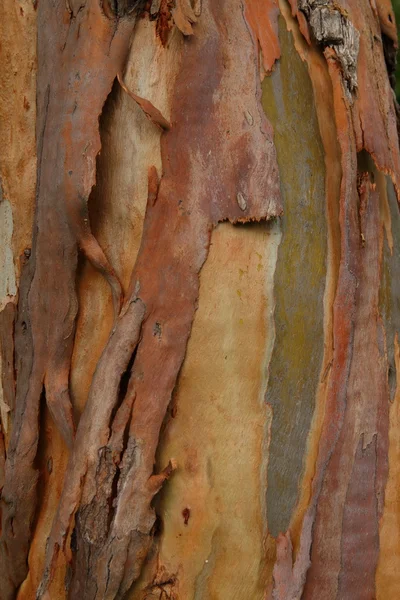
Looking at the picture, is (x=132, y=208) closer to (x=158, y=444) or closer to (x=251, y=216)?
(x=251, y=216)

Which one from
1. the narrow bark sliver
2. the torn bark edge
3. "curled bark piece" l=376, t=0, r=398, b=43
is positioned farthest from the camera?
"curled bark piece" l=376, t=0, r=398, b=43

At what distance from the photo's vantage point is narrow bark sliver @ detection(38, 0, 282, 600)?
3.17ft

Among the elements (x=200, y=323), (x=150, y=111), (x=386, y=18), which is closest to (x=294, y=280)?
(x=200, y=323)

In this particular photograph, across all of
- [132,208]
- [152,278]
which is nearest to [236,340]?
[152,278]

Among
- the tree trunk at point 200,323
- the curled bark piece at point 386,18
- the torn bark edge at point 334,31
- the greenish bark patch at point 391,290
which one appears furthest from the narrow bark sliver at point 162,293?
the curled bark piece at point 386,18

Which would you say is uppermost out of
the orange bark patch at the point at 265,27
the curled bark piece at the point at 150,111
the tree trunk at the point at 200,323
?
the orange bark patch at the point at 265,27

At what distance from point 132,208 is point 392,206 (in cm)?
47

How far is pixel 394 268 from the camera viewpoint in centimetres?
119

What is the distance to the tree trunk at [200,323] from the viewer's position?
1.00 meters

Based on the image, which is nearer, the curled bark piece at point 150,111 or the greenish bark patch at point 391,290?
the curled bark piece at point 150,111

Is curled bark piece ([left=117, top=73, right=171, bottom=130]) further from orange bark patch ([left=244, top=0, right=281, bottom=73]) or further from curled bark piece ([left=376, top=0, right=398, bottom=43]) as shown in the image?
curled bark piece ([left=376, top=0, right=398, bottom=43])

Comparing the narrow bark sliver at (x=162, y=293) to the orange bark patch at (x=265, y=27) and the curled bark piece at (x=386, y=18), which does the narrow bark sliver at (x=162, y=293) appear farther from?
the curled bark piece at (x=386, y=18)

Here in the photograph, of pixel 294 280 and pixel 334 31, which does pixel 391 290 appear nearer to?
pixel 294 280

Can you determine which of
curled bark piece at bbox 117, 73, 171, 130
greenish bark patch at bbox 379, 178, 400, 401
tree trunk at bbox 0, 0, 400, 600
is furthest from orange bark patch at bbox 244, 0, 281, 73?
greenish bark patch at bbox 379, 178, 400, 401
